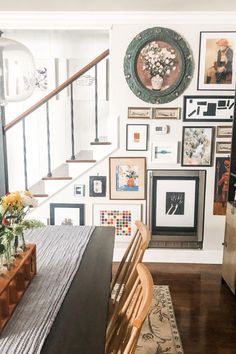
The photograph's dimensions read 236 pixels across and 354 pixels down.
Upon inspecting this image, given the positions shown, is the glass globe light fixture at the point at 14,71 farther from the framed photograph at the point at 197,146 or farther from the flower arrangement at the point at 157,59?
the framed photograph at the point at 197,146

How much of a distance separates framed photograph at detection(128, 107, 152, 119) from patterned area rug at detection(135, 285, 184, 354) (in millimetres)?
1764

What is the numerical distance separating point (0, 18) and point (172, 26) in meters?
1.73

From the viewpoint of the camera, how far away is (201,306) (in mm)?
2893

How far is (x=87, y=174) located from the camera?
366 centimetres

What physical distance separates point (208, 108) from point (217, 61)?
18.6 inches

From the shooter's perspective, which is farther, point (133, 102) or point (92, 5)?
point (133, 102)

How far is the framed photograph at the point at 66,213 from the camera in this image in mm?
3695

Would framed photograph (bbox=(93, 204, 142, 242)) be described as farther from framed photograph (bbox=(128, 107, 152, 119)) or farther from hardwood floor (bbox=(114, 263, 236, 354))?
framed photograph (bbox=(128, 107, 152, 119))

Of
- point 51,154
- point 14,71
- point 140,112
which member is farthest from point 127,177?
point 14,71

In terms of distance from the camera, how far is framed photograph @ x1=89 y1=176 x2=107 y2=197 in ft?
12.0

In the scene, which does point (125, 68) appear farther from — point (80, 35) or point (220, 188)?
point (220, 188)

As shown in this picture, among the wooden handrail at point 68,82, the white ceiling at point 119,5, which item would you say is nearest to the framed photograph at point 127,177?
the wooden handrail at point 68,82

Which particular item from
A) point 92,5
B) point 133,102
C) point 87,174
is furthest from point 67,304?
point 92,5

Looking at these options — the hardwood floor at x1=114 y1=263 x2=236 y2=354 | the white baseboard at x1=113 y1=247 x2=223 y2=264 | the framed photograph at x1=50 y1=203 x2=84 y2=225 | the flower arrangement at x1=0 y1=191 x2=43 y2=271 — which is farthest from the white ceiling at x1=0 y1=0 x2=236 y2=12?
the hardwood floor at x1=114 y1=263 x2=236 y2=354
